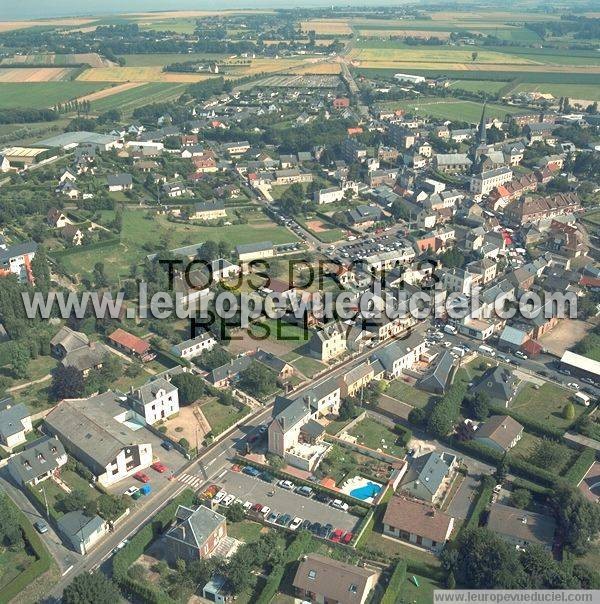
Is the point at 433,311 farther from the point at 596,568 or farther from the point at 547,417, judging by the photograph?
the point at 596,568

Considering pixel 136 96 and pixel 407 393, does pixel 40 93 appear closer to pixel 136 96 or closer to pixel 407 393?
pixel 136 96

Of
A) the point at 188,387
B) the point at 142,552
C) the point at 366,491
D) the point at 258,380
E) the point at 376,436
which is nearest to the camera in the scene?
the point at 142,552

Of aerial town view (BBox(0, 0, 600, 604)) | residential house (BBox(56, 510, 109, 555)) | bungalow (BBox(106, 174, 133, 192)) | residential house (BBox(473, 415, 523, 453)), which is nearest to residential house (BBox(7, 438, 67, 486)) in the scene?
aerial town view (BBox(0, 0, 600, 604))

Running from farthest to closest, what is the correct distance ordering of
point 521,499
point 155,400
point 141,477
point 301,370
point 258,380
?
1. point 301,370
2. point 258,380
3. point 155,400
4. point 141,477
5. point 521,499

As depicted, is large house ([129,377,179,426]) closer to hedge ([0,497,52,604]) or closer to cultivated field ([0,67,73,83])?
hedge ([0,497,52,604])

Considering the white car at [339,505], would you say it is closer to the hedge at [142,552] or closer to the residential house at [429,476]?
the residential house at [429,476]

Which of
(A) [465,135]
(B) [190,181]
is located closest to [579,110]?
(A) [465,135]


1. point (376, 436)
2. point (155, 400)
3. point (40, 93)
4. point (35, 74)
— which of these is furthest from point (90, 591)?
point (35, 74)
